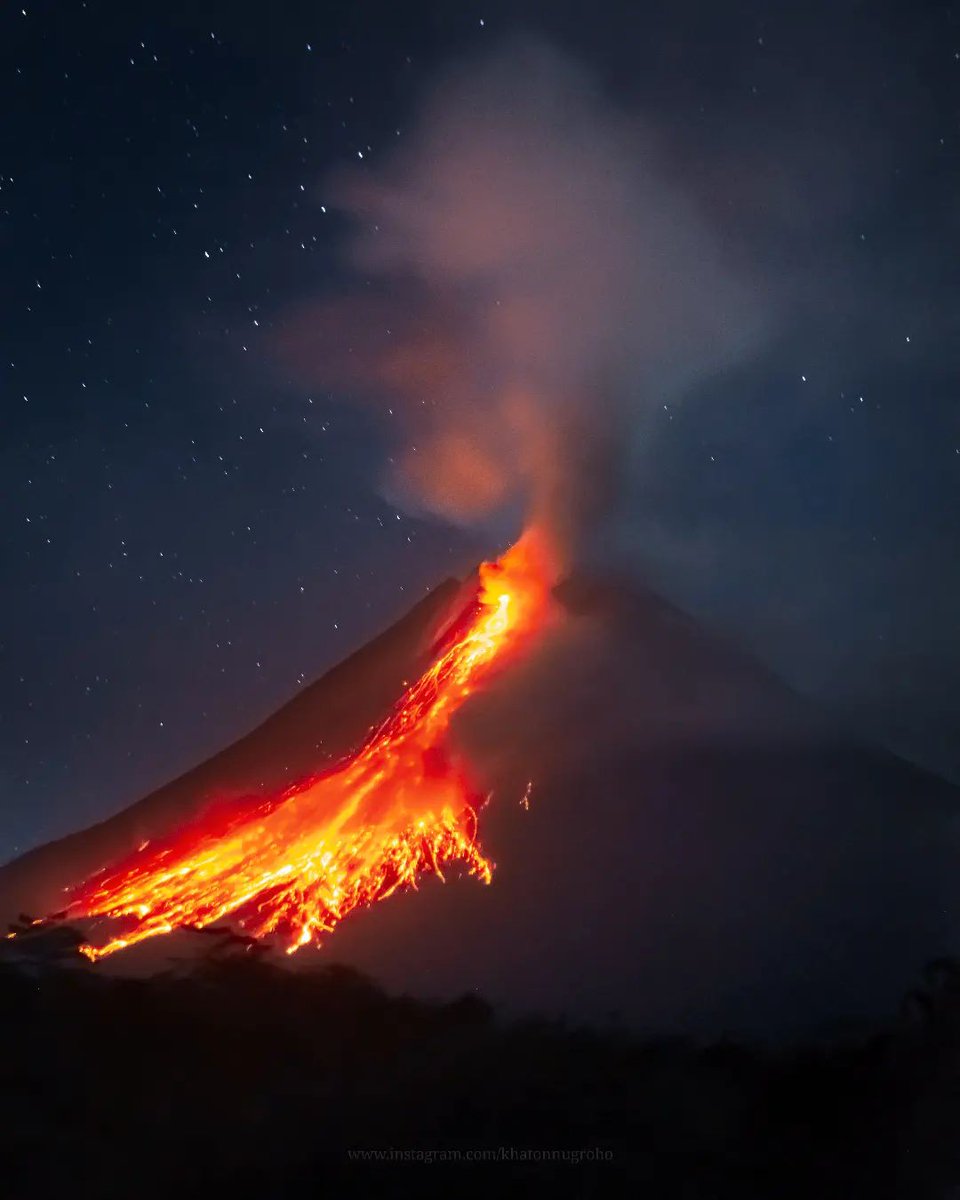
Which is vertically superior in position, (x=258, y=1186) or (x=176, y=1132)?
(x=176, y=1132)

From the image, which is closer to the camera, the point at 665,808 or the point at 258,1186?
the point at 258,1186

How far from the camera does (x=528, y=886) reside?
26859 millimetres

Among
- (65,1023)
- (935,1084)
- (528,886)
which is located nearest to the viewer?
(65,1023)

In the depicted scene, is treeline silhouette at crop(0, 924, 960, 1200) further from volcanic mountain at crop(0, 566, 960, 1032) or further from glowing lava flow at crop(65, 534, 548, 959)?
glowing lava flow at crop(65, 534, 548, 959)

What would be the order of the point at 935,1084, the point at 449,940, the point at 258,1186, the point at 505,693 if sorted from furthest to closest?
the point at 505,693
the point at 449,940
the point at 935,1084
the point at 258,1186

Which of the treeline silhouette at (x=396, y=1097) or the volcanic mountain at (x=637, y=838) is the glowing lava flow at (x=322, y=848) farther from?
the treeline silhouette at (x=396, y=1097)

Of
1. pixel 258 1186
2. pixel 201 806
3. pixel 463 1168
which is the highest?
pixel 201 806

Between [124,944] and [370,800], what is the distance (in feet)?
30.4

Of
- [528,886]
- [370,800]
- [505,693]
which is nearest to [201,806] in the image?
[370,800]

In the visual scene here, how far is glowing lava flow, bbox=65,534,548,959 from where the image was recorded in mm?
26000

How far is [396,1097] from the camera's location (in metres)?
19.3

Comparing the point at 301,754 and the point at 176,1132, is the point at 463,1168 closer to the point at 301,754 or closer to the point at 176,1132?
the point at 176,1132

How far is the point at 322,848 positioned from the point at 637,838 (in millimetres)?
9311

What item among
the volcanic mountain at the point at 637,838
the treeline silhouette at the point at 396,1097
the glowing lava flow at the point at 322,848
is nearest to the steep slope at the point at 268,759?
the volcanic mountain at the point at 637,838
